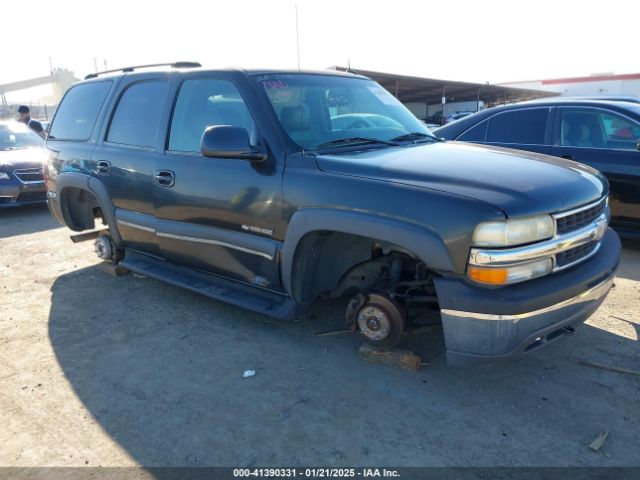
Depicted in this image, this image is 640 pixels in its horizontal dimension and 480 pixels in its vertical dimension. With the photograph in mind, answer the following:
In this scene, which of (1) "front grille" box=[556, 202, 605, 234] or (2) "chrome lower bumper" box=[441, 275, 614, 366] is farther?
(1) "front grille" box=[556, 202, 605, 234]

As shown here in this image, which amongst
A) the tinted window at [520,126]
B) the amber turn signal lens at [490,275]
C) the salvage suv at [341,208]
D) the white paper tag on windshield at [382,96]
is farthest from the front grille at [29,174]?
the amber turn signal lens at [490,275]

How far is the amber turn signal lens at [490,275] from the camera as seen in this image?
2.46 m

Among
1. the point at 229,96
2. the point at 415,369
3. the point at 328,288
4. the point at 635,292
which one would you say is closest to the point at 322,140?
the point at 229,96

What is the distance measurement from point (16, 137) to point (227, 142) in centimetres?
847

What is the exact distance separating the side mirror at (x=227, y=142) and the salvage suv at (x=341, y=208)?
0.01 m

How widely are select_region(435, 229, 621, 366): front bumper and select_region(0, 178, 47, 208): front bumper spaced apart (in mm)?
7953

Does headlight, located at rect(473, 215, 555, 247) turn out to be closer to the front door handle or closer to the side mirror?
the side mirror

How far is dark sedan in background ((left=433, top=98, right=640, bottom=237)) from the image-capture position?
525 centimetres

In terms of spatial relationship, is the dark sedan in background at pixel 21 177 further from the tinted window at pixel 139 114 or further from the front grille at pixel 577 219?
the front grille at pixel 577 219

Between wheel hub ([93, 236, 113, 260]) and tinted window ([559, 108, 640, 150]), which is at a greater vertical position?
tinted window ([559, 108, 640, 150])

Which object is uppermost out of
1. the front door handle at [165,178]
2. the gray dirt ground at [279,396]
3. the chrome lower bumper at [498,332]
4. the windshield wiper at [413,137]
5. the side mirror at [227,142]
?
the side mirror at [227,142]

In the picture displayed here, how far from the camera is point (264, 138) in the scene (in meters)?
3.26

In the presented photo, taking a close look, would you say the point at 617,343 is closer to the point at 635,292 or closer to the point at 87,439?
the point at 635,292

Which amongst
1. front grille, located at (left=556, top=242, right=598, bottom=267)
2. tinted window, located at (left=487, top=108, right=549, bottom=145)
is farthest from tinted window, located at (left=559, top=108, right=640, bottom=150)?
front grille, located at (left=556, top=242, right=598, bottom=267)
